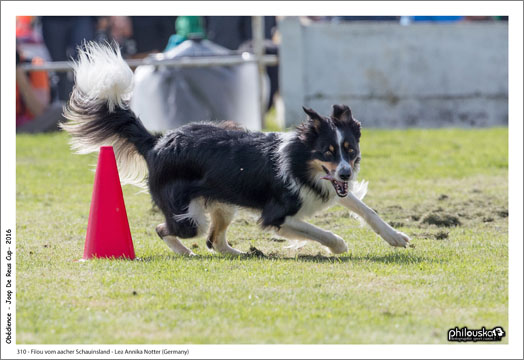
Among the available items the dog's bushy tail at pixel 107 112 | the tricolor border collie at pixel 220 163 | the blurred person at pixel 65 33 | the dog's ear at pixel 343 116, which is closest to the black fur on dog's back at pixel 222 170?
the tricolor border collie at pixel 220 163

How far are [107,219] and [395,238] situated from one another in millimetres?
2306

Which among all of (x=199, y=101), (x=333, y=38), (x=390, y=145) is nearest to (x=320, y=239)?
(x=390, y=145)

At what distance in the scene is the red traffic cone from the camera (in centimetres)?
651

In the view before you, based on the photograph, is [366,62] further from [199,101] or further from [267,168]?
[267,168]

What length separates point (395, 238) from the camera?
6.81 metres

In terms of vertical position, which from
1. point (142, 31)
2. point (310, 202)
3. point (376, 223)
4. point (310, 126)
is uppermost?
point (142, 31)

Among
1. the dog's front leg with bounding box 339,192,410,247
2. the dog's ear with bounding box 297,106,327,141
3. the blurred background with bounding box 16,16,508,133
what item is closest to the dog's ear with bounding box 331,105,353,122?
the dog's ear with bounding box 297,106,327,141

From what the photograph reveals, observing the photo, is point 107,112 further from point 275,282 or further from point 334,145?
point 275,282

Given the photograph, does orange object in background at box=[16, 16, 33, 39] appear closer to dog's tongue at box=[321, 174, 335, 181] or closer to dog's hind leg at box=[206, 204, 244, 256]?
dog's hind leg at box=[206, 204, 244, 256]

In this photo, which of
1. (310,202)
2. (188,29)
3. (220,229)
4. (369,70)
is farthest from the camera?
(188,29)

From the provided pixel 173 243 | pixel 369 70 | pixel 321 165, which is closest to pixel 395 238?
pixel 321 165

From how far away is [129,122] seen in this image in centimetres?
718

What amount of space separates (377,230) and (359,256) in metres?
0.36

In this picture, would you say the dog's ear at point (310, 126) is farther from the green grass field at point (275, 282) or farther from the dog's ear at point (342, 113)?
the green grass field at point (275, 282)
